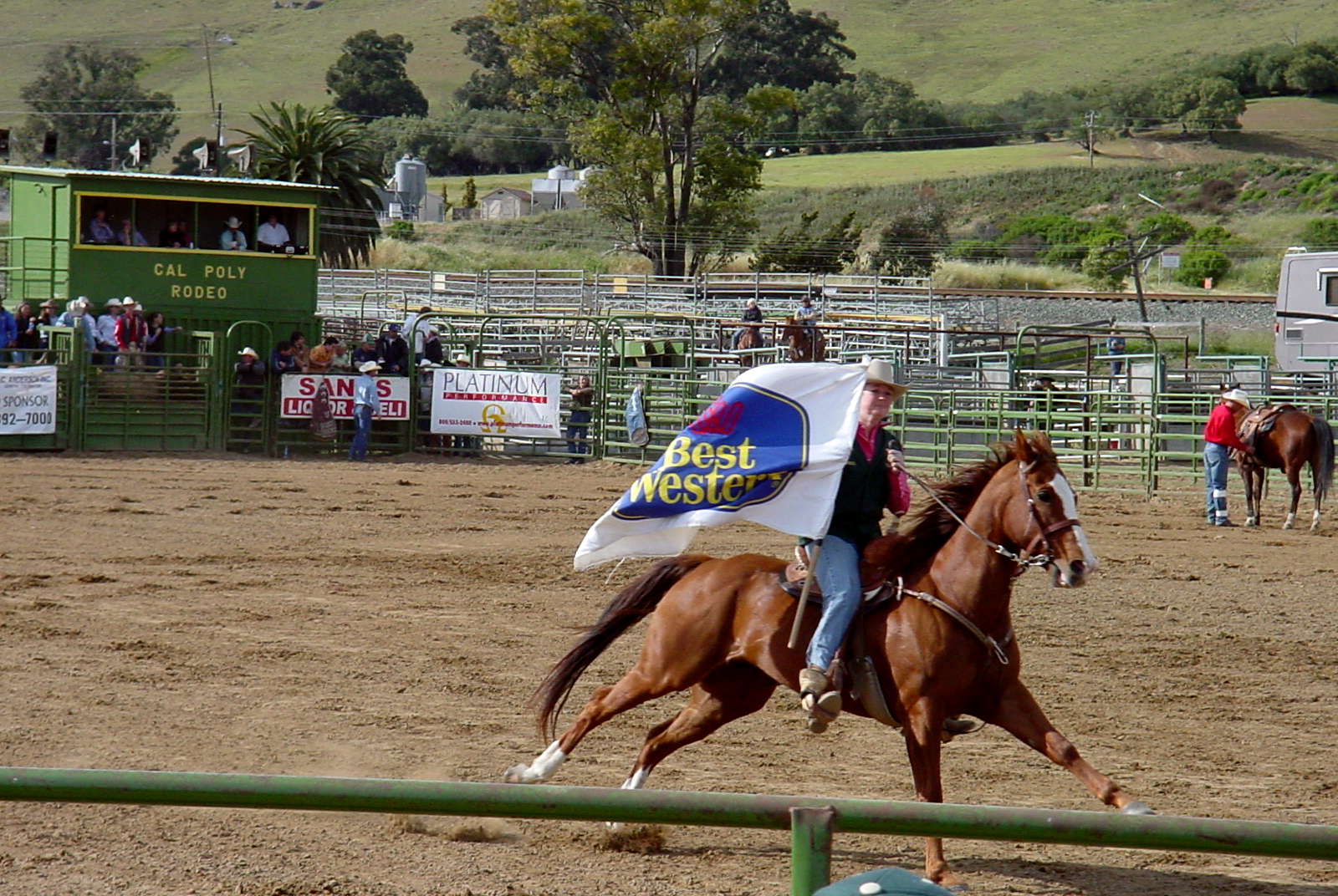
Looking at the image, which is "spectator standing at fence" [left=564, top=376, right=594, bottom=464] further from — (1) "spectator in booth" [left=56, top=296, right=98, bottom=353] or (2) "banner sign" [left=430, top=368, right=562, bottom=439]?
(1) "spectator in booth" [left=56, top=296, right=98, bottom=353]

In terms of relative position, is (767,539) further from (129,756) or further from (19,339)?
(19,339)

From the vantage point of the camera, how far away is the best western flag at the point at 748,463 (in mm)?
6035

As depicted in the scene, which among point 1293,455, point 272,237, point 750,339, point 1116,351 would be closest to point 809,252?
point 750,339

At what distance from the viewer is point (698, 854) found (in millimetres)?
5957

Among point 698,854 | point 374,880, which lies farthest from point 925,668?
point 374,880

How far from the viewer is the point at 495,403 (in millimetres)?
23781

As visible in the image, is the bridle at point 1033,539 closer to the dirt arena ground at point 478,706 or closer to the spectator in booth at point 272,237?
the dirt arena ground at point 478,706

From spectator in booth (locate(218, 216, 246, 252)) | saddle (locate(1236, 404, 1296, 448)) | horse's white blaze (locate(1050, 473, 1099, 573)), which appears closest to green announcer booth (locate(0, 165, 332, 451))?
spectator in booth (locate(218, 216, 246, 252))

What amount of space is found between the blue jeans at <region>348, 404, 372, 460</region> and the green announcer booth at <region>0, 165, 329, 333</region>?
3.59 meters

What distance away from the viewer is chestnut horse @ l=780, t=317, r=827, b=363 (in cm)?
2578

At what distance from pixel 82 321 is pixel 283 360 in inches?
122

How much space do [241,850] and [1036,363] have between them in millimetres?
21520

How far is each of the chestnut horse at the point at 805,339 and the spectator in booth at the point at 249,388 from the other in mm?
8939

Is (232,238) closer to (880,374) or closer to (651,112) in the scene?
(880,374)
